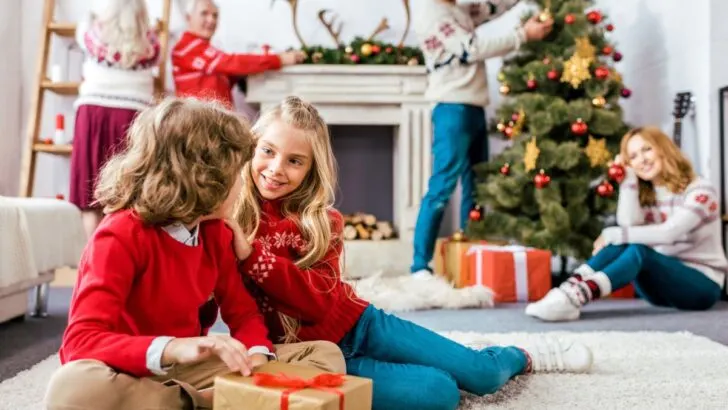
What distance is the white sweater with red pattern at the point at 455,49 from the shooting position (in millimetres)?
3348

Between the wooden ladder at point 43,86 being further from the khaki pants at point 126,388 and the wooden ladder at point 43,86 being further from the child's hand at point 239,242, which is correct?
the khaki pants at point 126,388

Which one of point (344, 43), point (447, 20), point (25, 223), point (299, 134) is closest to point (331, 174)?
point (299, 134)

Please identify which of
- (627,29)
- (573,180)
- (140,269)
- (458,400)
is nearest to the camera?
(140,269)

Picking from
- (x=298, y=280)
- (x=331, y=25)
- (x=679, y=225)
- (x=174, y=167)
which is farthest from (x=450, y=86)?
(x=174, y=167)

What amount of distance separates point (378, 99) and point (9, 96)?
192cm

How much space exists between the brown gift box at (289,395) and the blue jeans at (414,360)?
311mm

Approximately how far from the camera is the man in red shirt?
12.1 ft

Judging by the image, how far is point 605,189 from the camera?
10.7 ft

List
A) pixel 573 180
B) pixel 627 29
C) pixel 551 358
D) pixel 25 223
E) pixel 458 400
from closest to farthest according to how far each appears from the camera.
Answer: pixel 458 400 < pixel 551 358 < pixel 25 223 < pixel 573 180 < pixel 627 29

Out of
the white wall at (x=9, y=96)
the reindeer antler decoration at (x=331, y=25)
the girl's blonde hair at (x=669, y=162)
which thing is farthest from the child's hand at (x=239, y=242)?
the white wall at (x=9, y=96)

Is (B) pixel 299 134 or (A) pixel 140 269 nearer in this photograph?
(A) pixel 140 269

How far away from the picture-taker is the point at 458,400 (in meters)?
1.36

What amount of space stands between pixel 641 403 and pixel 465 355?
0.34 metres

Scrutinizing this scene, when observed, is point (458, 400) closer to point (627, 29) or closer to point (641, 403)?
point (641, 403)
